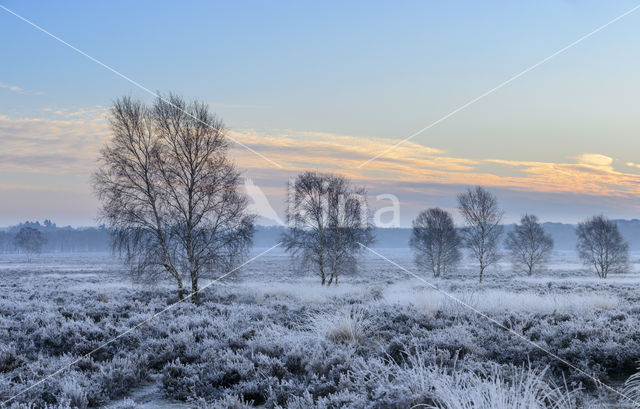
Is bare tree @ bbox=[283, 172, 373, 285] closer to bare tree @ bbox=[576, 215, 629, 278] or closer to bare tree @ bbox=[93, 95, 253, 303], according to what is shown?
bare tree @ bbox=[93, 95, 253, 303]

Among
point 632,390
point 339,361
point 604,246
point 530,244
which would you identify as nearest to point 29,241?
point 530,244

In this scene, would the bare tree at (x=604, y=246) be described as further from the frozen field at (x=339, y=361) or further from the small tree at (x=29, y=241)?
the small tree at (x=29, y=241)

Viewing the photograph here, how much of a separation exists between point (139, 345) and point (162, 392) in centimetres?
325

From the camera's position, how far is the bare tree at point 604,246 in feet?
195

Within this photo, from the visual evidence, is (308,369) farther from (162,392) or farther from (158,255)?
(158,255)

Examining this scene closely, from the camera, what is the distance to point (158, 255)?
18859 millimetres

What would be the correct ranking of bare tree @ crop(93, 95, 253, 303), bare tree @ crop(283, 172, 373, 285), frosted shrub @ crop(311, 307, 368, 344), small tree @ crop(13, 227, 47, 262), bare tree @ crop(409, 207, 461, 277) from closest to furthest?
frosted shrub @ crop(311, 307, 368, 344)
bare tree @ crop(93, 95, 253, 303)
bare tree @ crop(283, 172, 373, 285)
bare tree @ crop(409, 207, 461, 277)
small tree @ crop(13, 227, 47, 262)

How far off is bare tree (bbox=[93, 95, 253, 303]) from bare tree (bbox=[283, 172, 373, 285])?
51.6 ft

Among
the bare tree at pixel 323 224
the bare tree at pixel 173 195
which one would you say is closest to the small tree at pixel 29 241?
the bare tree at pixel 323 224

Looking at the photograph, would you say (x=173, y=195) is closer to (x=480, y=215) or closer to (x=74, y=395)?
(x=74, y=395)

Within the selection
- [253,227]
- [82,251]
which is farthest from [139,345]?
[82,251]

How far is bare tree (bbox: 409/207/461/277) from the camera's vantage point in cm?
5472

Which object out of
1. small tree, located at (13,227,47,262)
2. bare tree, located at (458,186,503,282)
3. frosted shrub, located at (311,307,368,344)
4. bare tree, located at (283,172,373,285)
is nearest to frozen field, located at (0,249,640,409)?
frosted shrub, located at (311,307,368,344)

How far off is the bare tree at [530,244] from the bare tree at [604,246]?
16.4 ft
